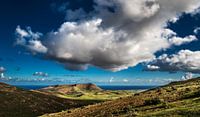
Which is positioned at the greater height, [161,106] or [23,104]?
[23,104]

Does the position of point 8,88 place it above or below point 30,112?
above

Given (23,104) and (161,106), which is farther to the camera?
(23,104)

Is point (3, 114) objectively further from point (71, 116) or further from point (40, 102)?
point (71, 116)

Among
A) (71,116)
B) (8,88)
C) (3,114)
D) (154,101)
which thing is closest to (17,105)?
(3,114)

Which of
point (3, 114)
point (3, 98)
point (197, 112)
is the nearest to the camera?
point (197, 112)

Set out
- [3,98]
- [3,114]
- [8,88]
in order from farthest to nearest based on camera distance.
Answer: [8,88], [3,98], [3,114]

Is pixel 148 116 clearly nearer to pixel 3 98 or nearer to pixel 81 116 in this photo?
pixel 81 116

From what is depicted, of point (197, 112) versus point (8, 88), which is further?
point (8, 88)

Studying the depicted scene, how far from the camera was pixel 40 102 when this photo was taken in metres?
179

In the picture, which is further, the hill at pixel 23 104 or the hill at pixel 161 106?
the hill at pixel 23 104

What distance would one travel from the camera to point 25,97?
178875mm

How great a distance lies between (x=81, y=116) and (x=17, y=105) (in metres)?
115

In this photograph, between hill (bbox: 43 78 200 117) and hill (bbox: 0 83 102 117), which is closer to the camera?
hill (bbox: 43 78 200 117)

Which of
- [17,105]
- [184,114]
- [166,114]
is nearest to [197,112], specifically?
[184,114]
